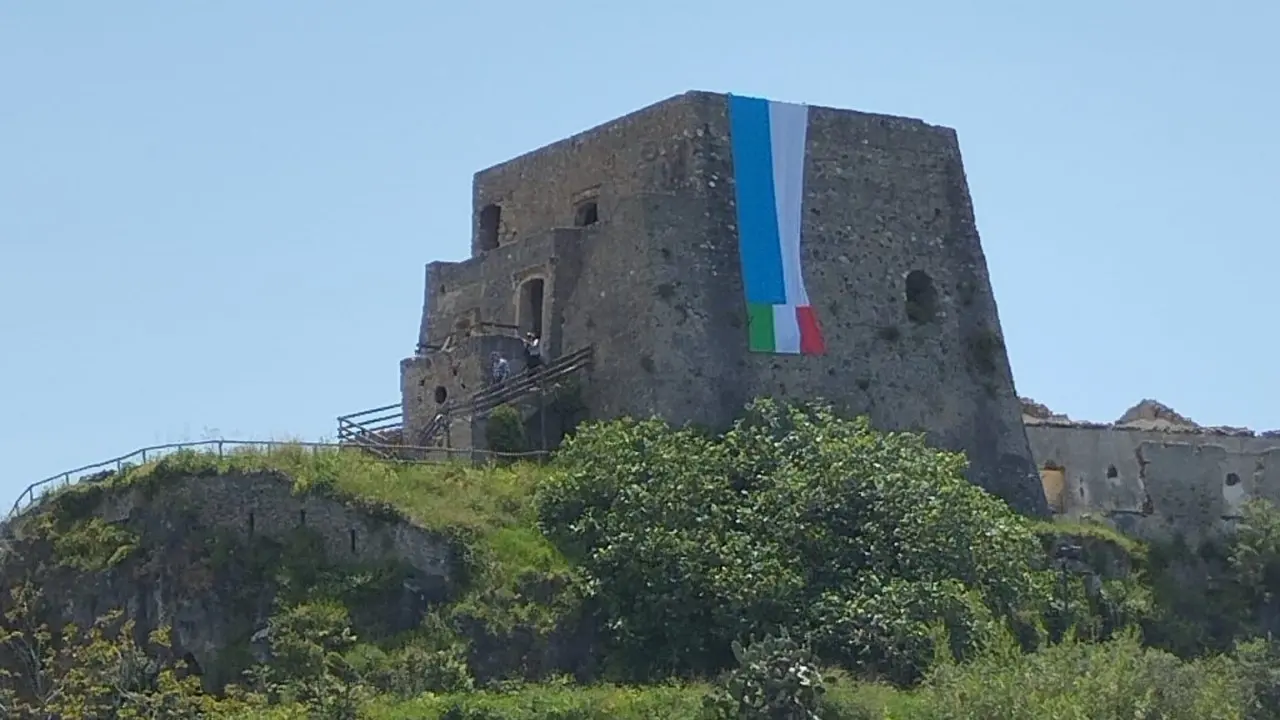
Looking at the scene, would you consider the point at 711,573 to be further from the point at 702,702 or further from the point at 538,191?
the point at 538,191

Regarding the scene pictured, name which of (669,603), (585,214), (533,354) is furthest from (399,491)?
(585,214)

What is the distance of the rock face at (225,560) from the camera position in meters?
42.9

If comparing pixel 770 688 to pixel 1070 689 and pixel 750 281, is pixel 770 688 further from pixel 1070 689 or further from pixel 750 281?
pixel 750 281

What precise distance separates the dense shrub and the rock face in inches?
108

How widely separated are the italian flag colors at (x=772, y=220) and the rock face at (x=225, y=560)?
27.0 feet

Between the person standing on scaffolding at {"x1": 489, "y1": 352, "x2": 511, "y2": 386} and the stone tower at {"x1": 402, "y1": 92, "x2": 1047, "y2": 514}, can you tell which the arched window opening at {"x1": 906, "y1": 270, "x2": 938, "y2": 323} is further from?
the person standing on scaffolding at {"x1": 489, "y1": 352, "x2": 511, "y2": 386}

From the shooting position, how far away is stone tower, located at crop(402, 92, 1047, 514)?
48.3 meters

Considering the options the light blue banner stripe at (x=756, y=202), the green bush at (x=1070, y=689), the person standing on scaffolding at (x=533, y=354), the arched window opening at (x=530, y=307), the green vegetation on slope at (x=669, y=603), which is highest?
the light blue banner stripe at (x=756, y=202)

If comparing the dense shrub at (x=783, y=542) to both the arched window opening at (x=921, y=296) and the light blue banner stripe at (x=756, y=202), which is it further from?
the arched window opening at (x=921, y=296)

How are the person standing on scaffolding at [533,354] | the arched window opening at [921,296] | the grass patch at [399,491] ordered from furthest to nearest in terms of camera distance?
the arched window opening at [921,296], the person standing on scaffolding at [533,354], the grass patch at [399,491]

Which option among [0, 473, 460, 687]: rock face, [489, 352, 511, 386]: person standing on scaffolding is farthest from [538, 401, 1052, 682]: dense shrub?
[0, 473, 460, 687]: rock face

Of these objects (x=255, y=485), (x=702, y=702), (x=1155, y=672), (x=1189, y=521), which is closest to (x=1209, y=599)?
(x=1189, y=521)

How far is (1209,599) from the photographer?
50.0m

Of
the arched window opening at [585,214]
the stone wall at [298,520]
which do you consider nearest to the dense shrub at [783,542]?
the stone wall at [298,520]
